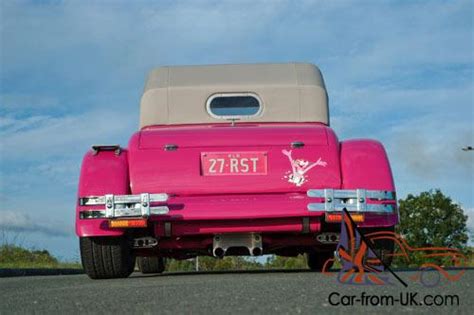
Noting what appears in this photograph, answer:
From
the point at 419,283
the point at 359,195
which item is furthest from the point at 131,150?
the point at 419,283

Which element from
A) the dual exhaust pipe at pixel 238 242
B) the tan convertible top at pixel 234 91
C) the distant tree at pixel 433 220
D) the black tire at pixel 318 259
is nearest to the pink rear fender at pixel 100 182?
the dual exhaust pipe at pixel 238 242

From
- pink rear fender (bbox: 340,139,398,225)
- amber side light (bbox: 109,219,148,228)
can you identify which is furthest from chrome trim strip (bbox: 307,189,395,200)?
amber side light (bbox: 109,219,148,228)

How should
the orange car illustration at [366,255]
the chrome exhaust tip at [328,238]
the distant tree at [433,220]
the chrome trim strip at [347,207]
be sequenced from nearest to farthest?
1. the orange car illustration at [366,255]
2. the chrome trim strip at [347,207]
3. the chrome exhaust tip at [328,238]
4. the distant tree at [433,220]

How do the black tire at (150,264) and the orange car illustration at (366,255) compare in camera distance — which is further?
the black tire at (150,264)

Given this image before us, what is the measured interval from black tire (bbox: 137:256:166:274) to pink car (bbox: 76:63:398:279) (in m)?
2.65

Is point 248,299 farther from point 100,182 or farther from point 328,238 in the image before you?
point 100,182

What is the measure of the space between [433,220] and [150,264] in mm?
57024

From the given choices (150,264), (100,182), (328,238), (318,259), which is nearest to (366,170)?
(328,238)

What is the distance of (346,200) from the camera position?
755cm

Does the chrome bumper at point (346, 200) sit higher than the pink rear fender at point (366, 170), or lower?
lower

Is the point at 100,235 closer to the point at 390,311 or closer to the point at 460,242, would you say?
the point at 390,311

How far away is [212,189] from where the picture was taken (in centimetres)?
789

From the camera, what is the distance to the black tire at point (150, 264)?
11.4 metres

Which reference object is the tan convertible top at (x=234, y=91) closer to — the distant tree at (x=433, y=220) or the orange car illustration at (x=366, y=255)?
the orange car illustration at (x=366, y=255)
